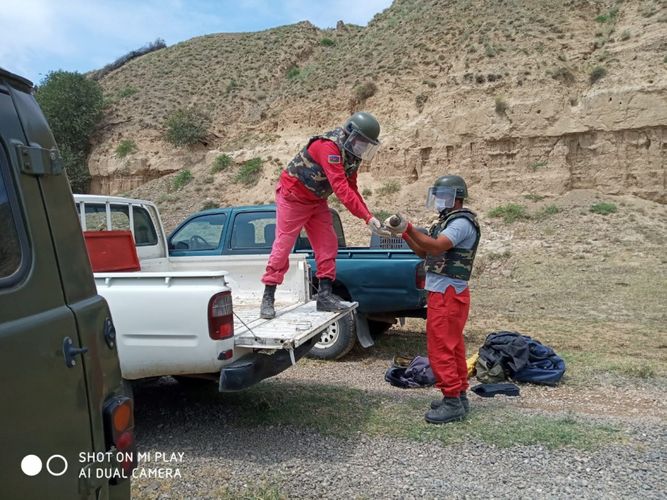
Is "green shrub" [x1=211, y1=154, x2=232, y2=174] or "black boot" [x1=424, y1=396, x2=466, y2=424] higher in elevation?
"green shrub" [x1=211, y1=154, x2=232, y2=174]

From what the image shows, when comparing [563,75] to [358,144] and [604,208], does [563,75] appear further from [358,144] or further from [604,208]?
[358,144]

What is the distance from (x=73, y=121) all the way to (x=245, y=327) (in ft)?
106

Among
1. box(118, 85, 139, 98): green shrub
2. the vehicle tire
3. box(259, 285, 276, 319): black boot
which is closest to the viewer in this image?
box(259, 285, 276, 319): black boot

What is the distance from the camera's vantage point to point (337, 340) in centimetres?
676

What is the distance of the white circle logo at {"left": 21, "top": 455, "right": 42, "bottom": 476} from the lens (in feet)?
4.83

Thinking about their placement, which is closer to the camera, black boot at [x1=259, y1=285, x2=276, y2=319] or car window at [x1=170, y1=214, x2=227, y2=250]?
black boot at [x1=259, y1=285, x2=276, y2=319]

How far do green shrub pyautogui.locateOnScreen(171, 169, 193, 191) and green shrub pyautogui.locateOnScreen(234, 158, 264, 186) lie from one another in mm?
2921

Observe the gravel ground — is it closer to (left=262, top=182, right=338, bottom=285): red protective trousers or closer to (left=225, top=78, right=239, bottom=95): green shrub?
(left=262, top=182, right=338, bottom=285): red protective trousers

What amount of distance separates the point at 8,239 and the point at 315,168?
3215mm

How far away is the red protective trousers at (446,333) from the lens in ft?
14.0

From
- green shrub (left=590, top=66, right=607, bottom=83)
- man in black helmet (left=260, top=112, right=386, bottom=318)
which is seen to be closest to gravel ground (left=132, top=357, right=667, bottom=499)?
man in black helmet (left=260, top=112, right=386, bottom=318)

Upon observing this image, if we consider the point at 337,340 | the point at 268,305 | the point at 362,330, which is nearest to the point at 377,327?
the point at 362,330

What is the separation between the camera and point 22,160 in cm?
167

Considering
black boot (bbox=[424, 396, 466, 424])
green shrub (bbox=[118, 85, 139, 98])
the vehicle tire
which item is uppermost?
green shrub (bbox=[118, 85, 139, 98])
